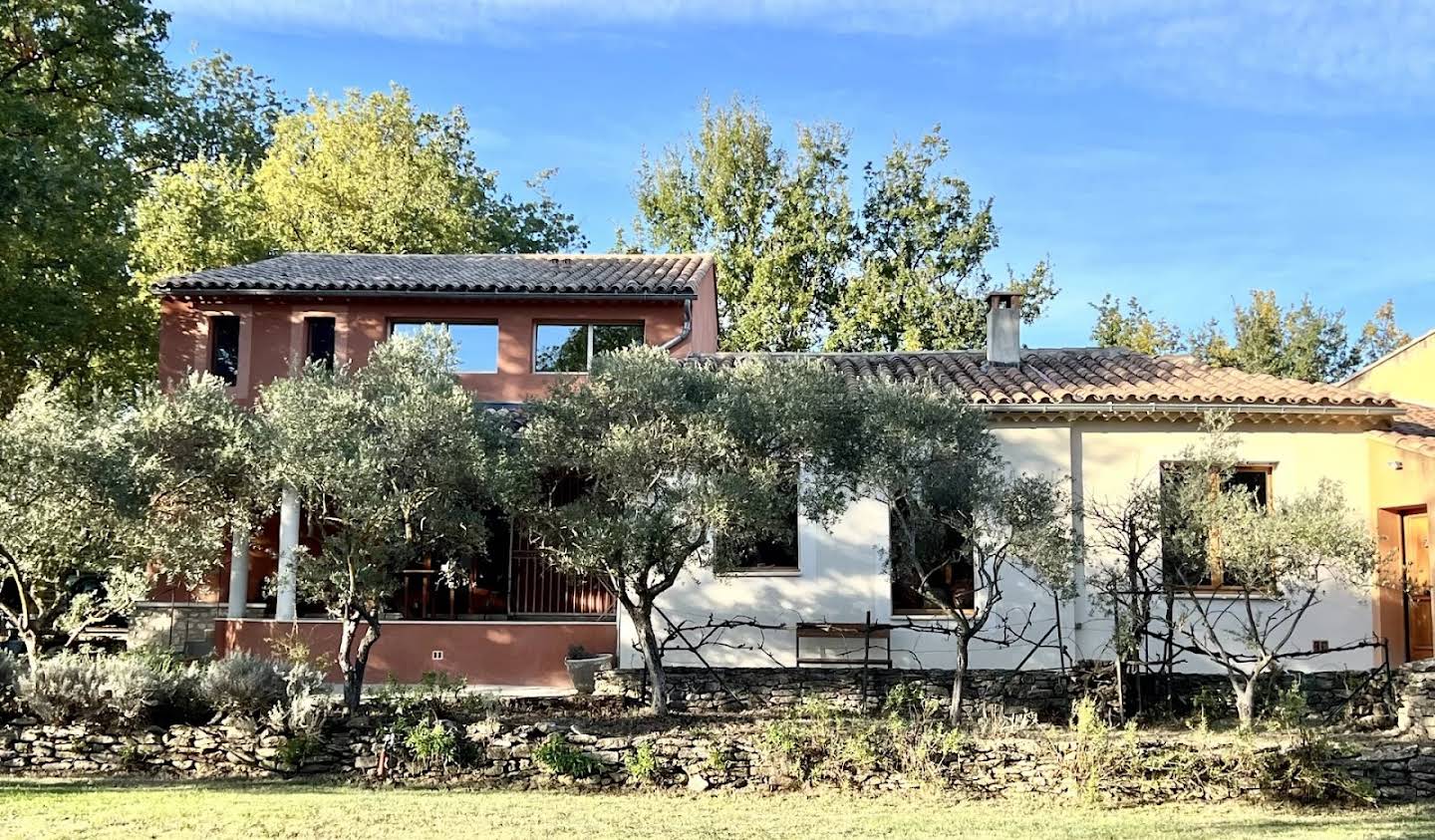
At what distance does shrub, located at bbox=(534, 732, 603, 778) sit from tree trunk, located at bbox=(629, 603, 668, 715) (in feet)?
6.39

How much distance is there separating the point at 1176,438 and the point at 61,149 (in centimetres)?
1818

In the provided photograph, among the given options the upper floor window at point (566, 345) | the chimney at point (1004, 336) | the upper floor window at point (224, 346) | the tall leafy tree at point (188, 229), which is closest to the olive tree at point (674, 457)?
the chimney at point (1004, 336)

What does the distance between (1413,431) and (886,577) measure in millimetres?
7693

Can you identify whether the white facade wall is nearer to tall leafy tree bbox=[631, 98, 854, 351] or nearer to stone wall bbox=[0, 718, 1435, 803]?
stone wall bbox=[0, 718, 1435, 803]

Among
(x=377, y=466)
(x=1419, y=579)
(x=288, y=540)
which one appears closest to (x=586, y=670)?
(x=288, y=540)

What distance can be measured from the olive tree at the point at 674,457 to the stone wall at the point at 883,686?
3099 mm

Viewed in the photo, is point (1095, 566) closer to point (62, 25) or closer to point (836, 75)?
point (836, 75)

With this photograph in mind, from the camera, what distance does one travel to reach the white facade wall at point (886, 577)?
15734 millimetres

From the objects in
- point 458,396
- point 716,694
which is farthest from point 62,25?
point 716,694

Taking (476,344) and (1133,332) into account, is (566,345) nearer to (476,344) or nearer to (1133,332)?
(476,344)

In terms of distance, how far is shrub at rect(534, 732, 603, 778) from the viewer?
1149 cm

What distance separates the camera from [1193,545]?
41.7 ft

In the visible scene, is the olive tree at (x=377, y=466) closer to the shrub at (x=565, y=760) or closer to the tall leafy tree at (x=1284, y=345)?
the shrub at (x=565, y=760)

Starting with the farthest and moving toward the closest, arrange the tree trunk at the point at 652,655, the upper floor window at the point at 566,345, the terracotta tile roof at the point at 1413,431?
the upper floor window at the point at 566,345 < the terracotta tile roof at the point at 1413,431 < the tree trunk at the point at 652,655
